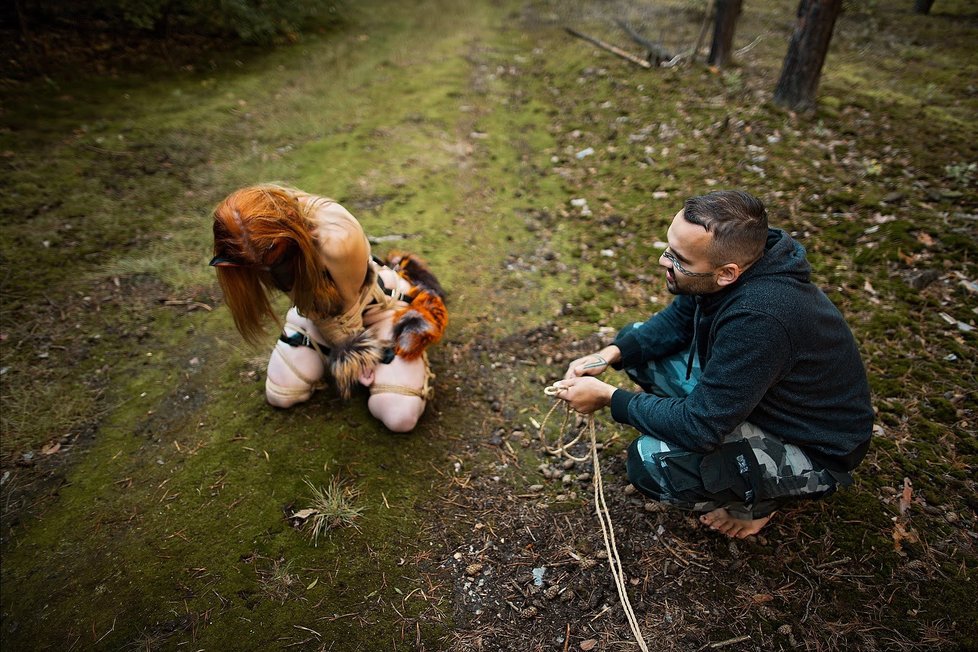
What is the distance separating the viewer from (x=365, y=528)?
2416 mm

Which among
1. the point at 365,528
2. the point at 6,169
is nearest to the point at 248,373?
the point at 365,528

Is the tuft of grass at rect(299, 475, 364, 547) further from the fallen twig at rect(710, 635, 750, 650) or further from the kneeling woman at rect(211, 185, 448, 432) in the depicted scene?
the fallen twig at rect(710, 635, 750, 650)

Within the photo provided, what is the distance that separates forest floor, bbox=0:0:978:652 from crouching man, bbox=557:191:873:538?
1.56ft

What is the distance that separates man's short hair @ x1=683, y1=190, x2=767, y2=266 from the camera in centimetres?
180

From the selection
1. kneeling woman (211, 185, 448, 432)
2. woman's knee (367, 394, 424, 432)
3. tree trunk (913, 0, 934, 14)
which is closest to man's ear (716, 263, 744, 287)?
kneeling woman (211, 185, 448, 432)

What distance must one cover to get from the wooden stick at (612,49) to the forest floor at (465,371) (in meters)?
0.64

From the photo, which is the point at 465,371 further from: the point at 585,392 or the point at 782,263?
the point at 782,263

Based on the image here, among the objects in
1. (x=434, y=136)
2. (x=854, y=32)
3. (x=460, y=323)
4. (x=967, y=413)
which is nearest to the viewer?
(x=967, y=413)

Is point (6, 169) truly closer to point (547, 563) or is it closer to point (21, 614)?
point (21, 614)

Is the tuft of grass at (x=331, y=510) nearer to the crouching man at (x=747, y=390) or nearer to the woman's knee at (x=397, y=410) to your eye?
the woman's knee at (x=397, y=410)

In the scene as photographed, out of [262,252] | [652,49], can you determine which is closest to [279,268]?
[262,252]

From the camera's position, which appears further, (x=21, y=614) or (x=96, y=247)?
(x=96, y=247)

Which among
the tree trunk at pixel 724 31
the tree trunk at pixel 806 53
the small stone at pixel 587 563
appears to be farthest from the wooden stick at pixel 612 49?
the small stone at pixel 587 563

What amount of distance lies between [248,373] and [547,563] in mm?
2087
